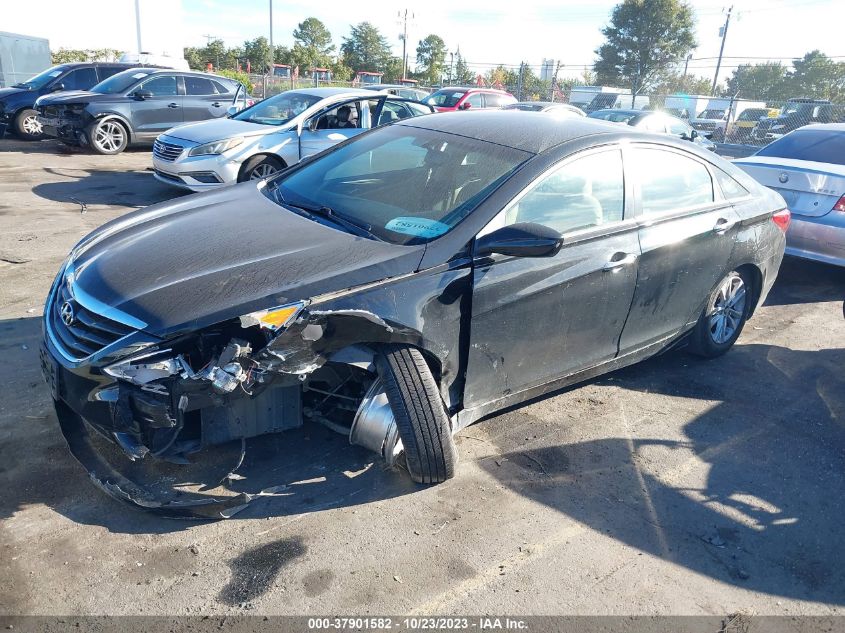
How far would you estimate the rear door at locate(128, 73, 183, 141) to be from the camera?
12.8 metres

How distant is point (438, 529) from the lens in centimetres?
297

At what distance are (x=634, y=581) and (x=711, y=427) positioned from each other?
1.60 meters

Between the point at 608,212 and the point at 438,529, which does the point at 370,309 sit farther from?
the point at 608,212

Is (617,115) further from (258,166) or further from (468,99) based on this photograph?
(258,166)

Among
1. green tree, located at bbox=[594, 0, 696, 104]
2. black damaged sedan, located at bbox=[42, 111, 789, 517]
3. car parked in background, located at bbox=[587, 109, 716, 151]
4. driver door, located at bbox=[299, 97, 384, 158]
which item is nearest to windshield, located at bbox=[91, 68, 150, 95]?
driver door, located at bbox=[299, 97, 384, 158]

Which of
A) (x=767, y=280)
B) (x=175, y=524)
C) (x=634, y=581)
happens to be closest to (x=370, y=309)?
(x=175, y=524)

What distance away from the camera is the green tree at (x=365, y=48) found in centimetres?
6775

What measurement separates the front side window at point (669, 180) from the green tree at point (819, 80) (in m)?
41.0

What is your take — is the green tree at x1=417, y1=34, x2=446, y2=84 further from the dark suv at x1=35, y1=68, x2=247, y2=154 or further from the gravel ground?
the gravel ground

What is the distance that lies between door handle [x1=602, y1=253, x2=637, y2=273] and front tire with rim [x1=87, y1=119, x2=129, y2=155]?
11696 mm

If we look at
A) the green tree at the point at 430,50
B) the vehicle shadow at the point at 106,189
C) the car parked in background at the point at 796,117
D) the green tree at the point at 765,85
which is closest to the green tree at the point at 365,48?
the green tree at the point at 430,50

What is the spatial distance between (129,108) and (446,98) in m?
7.98

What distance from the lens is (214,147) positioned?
8453 millimetres

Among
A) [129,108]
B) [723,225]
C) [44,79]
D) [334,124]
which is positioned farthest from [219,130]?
[44,79]
